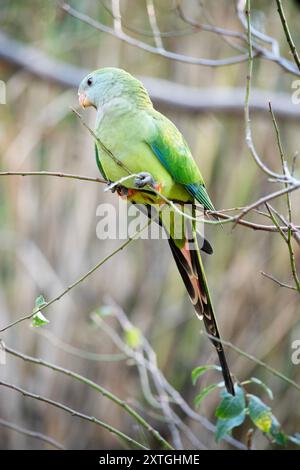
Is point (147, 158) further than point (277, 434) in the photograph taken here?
Yes

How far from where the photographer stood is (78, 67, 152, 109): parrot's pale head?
2361 mm

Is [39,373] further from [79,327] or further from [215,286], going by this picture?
[215,286]

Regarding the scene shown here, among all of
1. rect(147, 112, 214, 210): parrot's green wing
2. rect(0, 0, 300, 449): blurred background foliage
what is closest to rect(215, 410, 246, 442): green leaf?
rect(147, 112, 214, 210): parrot's green wing

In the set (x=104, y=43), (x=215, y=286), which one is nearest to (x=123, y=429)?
(x=215, y=286)

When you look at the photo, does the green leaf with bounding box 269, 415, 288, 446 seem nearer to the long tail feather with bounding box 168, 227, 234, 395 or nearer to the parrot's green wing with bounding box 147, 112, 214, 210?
the long tail feather with bounding box 168, 227, 234, 395

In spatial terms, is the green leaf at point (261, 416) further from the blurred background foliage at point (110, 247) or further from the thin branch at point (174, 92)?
the thin branch at point (174, 92)

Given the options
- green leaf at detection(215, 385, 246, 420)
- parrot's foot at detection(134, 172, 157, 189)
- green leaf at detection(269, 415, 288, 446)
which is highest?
parrot's foot at detection(134, 172, 157, 189)

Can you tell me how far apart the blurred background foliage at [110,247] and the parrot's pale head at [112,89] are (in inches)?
81.9

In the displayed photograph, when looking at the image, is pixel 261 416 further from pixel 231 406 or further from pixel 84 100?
pixel 84 100

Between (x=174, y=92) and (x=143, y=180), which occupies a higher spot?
(x=174, y=92)

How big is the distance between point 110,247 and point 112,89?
2.42m

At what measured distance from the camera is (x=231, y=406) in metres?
1.93

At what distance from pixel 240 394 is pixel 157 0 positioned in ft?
12.1

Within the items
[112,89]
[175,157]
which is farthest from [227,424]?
[112,89]
